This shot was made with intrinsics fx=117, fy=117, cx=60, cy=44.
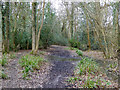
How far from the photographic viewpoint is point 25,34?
1312 cm

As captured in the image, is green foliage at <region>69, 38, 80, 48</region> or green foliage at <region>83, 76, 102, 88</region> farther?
green foliage at <region>69, 38, 80, 48</region>

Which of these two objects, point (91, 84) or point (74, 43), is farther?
point (74, 43)

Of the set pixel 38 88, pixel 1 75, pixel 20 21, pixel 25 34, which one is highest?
pixel 20 21

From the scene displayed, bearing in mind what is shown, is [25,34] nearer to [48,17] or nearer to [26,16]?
[26,16]

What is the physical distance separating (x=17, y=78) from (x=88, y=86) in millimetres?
3156

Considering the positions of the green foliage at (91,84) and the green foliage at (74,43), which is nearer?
the green foliage at (91,84)

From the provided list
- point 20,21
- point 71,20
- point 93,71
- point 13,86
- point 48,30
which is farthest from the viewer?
point 71,20

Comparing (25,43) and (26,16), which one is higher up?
(26,16)

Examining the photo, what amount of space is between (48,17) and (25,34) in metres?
3.81

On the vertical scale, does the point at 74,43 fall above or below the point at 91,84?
above

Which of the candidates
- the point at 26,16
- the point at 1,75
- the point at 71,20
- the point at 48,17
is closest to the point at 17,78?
the point at 1,75

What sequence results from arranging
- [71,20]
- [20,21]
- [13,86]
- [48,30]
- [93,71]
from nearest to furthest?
[13,86], [93,71], [20,21], [48,30], [71,20]

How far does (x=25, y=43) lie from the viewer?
43.7 ft

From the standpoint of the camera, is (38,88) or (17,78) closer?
(38,88)
